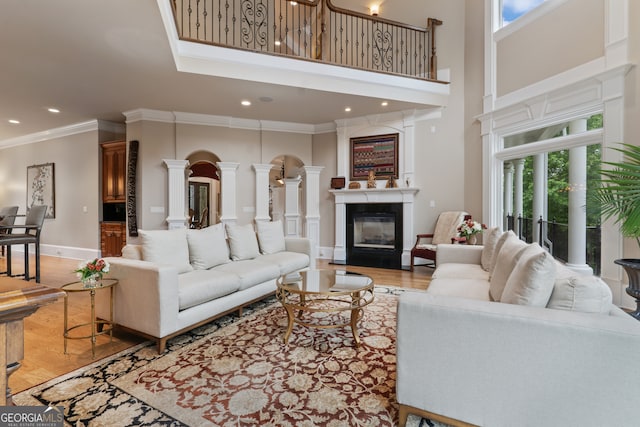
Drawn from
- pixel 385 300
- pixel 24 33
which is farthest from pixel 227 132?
pixel 385 300

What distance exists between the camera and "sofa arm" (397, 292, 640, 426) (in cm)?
123

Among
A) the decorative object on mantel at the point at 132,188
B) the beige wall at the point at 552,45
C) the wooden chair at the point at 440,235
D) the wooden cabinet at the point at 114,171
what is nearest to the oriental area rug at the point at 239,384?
the wooden chair at the point at 440,235

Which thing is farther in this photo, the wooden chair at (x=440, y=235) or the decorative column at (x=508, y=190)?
the wooden chair at (x=440, y=235)

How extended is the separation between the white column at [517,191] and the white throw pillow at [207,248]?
4.37 m

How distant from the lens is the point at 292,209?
6645mm

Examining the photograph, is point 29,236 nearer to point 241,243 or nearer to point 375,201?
point 241,243

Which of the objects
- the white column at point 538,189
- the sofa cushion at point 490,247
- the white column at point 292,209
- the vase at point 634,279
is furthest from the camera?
the white column at point 292,209

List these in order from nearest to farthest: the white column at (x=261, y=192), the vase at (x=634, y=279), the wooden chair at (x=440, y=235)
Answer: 1. the vase at (x=634, y=279)
2. the wooden chair at (x=440, y=235)
3. the white column at (x=261, y=192)

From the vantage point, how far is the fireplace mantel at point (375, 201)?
5648 millimetres

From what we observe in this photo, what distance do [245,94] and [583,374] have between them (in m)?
4.74

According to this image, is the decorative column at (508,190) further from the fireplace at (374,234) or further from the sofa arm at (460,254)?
the sofa arm at (460,254)

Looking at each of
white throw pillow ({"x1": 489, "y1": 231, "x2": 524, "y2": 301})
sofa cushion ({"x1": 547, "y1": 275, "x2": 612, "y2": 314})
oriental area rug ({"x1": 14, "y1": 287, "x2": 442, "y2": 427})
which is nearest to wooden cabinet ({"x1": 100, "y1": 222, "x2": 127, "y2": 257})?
oriental area rug ({"x1": 14, "y1": 287, "x2": 442, "y2": 427})

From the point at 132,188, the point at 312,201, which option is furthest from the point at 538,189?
the point at 132,188

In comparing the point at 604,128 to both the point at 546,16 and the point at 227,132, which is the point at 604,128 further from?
the point at 227,132
